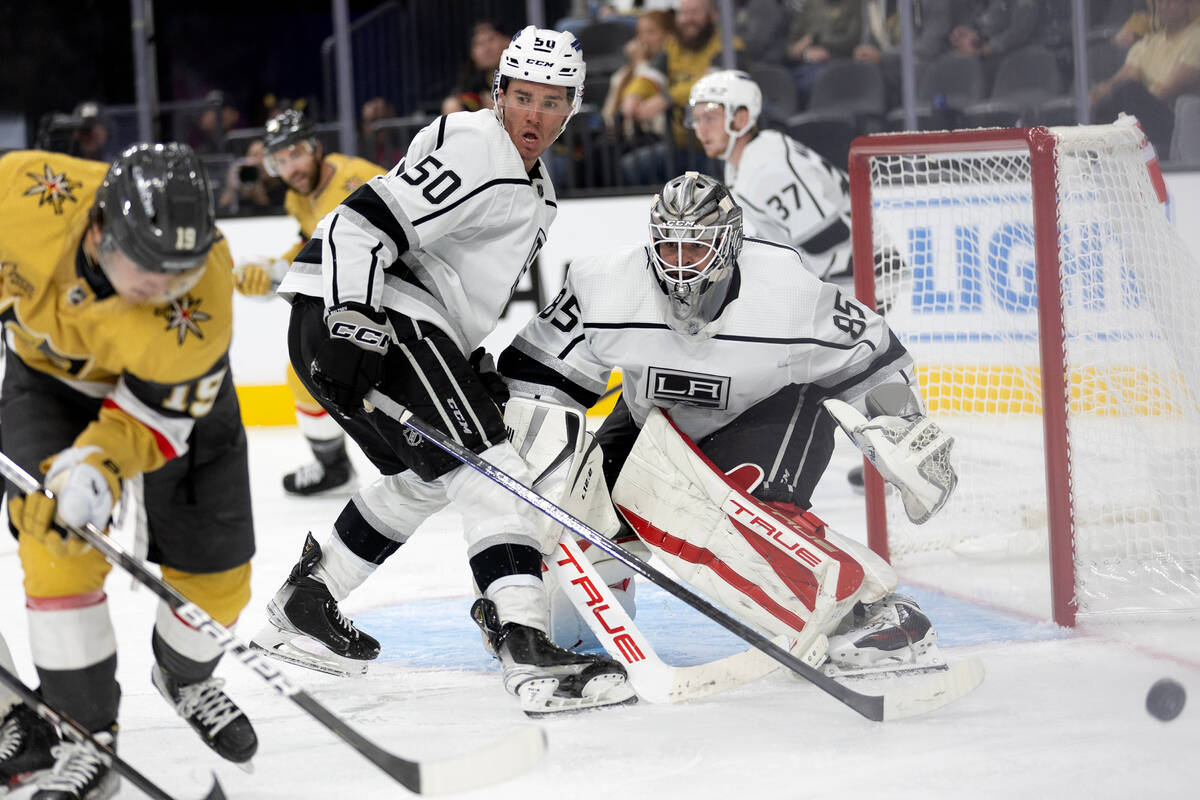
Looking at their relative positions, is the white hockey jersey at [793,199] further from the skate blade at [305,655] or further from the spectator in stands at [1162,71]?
the skate blade at [305,655]

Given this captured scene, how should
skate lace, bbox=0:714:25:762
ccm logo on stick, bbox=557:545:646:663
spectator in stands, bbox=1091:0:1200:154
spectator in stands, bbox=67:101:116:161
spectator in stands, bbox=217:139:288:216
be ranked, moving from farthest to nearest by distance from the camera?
spectator in stands, bbox=67:101:116:161
spectator in stands, bbox=217:139:288:216
spectator in stands, bbox=1091:0:1200:154
ccm logo on stick, bbox=557:545:646:663
skate lace, bbox=0:714:25:762

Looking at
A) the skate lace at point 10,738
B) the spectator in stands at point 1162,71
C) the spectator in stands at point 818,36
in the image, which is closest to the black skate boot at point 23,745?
the skate lace at point 10,738

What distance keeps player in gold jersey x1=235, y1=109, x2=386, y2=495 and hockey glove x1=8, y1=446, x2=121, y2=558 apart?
2552mm

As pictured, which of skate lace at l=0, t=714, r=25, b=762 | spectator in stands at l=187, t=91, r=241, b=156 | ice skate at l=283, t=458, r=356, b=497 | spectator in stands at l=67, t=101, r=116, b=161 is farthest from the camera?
spectator in stands at l=187, t=91, r=241, b=156

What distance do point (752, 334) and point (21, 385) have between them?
129 cm

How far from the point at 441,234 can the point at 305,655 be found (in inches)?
33.0

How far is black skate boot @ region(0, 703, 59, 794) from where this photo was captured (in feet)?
6.75

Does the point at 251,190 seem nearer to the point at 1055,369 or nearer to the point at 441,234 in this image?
the point at 441,234

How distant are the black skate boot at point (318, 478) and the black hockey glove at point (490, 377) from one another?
2.03 meters

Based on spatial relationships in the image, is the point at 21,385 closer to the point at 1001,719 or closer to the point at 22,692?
the point at 22,692

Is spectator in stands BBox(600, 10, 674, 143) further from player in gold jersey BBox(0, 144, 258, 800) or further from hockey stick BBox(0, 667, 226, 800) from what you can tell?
hockey stick BBox(0, 667, 226, 800)

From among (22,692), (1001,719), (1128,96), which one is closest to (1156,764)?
(1001,719)

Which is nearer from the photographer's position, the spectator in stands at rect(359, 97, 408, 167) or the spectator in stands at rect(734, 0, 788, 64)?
the spectator in stands at rect(734, 0, 788, 64)

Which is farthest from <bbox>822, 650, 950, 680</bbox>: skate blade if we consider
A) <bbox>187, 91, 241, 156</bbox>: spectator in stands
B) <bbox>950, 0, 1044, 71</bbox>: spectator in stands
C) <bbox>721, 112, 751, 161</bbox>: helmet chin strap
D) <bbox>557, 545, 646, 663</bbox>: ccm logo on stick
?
<bbox>187, 91, 241, 156</bbox>: spectator in stands
